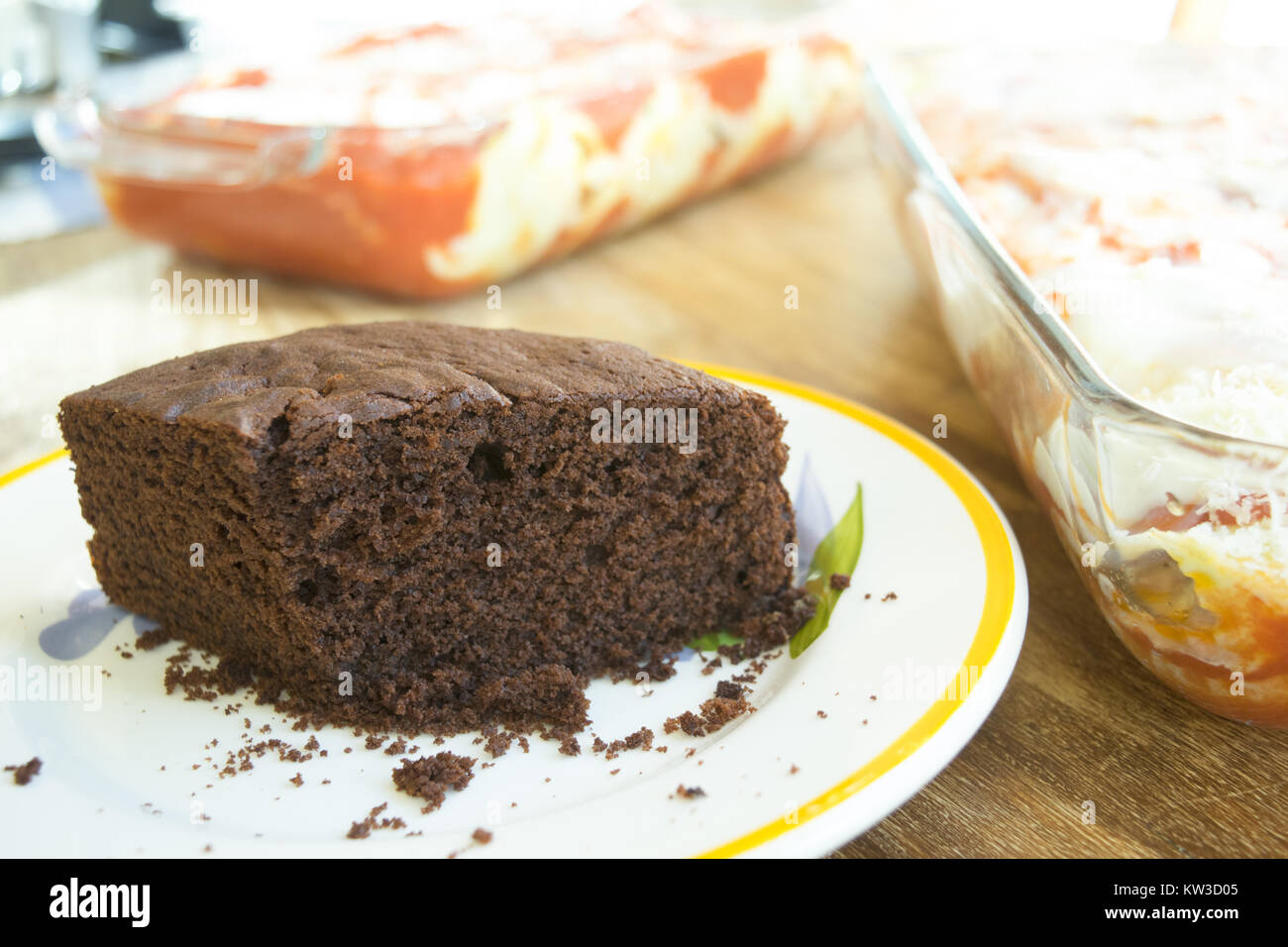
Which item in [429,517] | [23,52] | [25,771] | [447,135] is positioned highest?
[447,135]

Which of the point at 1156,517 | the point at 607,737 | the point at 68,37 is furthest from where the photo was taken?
the point at 68,37

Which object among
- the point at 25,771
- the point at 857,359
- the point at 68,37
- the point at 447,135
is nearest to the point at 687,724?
the point at 25,771

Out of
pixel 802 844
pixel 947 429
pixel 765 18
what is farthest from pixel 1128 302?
pixel 765 18

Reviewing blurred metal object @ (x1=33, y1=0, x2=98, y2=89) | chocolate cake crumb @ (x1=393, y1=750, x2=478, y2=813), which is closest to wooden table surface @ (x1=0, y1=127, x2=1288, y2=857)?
chocolate cake crumb @ (x1=393, y1=750, x2=478, y2=813)

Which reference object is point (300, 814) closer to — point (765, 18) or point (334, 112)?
point (334, 112)

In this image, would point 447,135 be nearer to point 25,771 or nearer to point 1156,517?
point 25,771

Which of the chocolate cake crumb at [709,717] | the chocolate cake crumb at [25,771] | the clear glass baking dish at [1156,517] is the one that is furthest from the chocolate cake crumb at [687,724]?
the chocolate cake crumb at [25,771]
